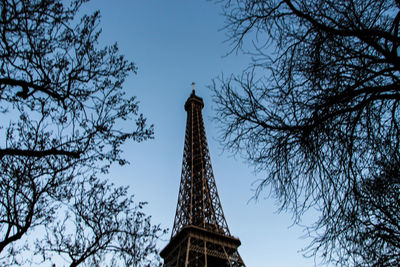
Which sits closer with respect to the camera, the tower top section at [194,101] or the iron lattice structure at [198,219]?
the iron lattice structure at [198,219]

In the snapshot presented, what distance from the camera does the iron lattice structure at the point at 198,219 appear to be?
29625 mm

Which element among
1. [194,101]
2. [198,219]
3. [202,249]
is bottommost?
[202,249]

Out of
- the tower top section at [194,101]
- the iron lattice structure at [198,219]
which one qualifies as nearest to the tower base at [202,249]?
the iron lattice structure at [198,219]

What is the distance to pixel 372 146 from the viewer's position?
190 inches

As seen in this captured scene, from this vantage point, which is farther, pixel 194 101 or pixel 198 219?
pixel 194 101

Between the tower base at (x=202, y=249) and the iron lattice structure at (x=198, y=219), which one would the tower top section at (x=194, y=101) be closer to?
the iron lattice structure at (x=198, y=219)

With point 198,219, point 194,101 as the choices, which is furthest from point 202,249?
point 194,101

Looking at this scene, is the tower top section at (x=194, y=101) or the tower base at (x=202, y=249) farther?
the tower top section at (x=194, y=101)

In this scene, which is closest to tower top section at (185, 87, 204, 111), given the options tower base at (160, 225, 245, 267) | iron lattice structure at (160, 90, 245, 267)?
iron lattice structure at (160, 90, 245, 267)

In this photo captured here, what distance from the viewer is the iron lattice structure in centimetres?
2962

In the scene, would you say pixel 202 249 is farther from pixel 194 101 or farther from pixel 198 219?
pixel 194 101

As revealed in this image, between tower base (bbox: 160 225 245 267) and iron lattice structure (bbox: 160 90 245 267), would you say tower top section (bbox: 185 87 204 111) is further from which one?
tower base (bbox: 160 225 245 267)

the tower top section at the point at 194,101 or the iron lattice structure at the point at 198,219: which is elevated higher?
the tower top section at the point at 194,101

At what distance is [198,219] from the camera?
36.2 metres
